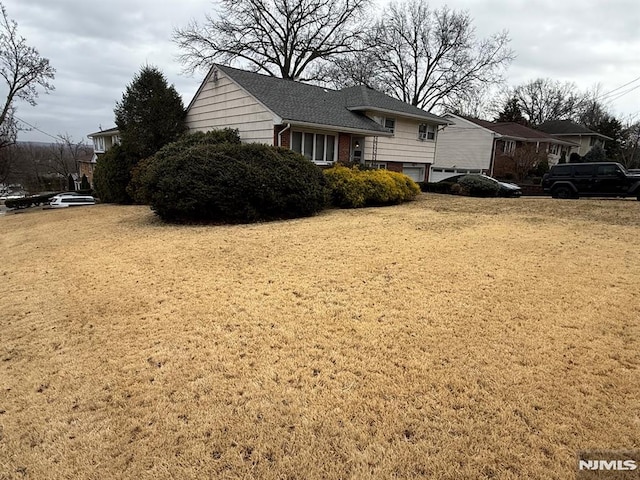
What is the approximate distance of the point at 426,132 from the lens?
2258cm

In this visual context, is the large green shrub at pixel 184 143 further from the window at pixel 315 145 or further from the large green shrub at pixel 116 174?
the window at pixel 315 145

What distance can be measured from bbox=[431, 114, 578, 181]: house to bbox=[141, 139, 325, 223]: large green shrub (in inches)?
775

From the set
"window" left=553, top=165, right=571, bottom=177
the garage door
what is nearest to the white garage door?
the garage door

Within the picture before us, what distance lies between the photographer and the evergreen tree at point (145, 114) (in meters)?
17.0

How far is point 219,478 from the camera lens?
85.9 inches

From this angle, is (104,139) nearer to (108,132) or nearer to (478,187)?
(108,132)

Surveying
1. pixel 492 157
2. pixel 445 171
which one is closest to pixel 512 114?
pixel 492 157

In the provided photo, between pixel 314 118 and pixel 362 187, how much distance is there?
4.32 m

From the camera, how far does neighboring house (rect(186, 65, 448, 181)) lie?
15102 millimetres

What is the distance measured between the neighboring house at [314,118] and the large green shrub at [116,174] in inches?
150

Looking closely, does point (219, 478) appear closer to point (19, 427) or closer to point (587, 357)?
point (19, 427)

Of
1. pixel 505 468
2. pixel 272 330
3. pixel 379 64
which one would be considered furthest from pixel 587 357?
pixel 379 64

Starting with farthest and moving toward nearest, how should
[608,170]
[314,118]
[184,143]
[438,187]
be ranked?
[438,187] < [314,118] < [608,170] < [184,143]

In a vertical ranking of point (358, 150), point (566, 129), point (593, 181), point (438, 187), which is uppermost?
point (566, 129)
